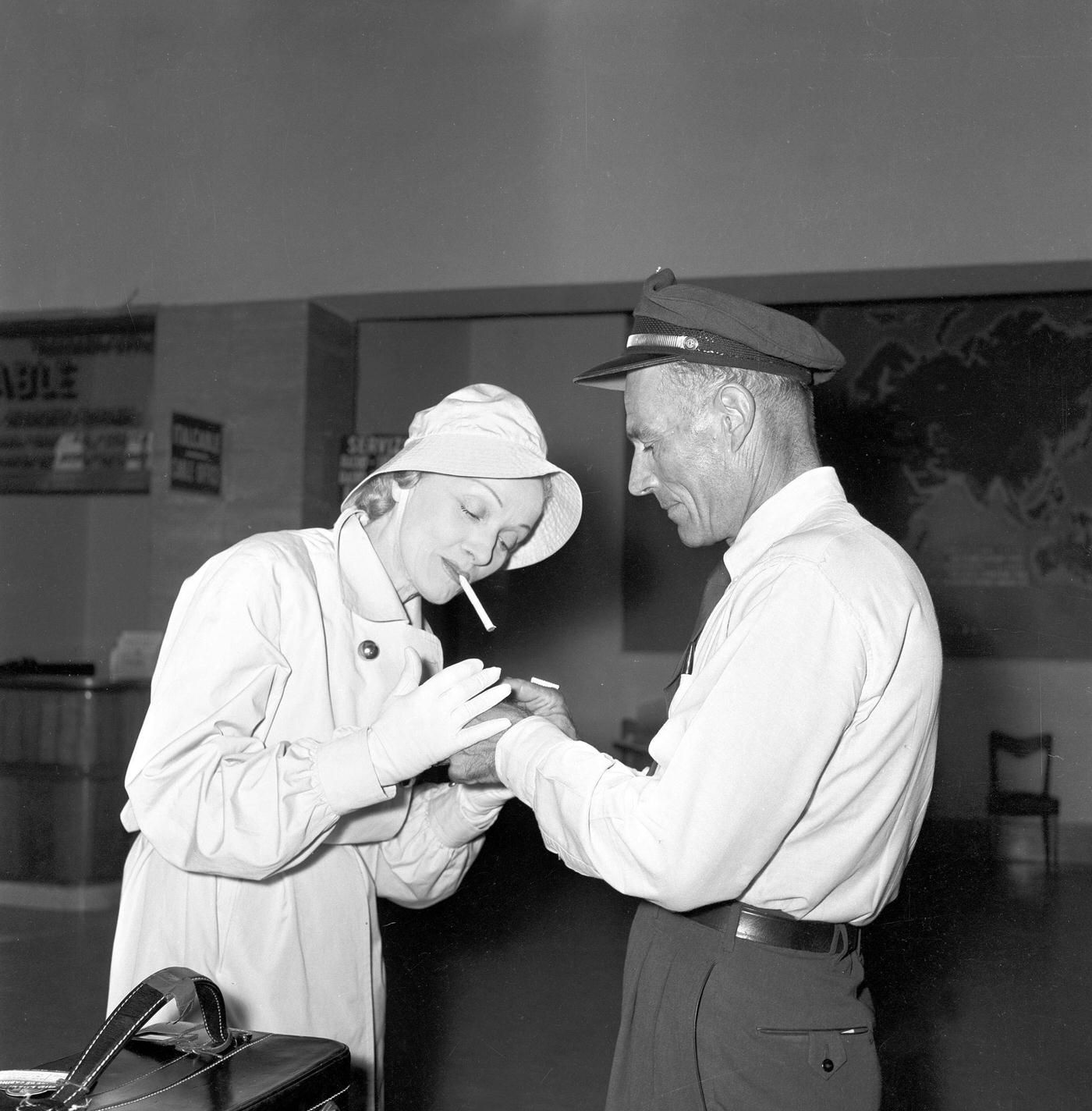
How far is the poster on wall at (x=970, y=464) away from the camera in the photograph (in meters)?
3.45

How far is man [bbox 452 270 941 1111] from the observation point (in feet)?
4.85

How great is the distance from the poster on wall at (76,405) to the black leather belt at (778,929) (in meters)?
2.61

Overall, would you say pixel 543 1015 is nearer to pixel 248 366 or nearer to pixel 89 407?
pixel 248 366

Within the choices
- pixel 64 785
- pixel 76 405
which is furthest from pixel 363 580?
pixel 76 405

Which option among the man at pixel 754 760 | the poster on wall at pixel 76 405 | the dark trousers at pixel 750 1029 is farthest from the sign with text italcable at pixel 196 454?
the dark trousers at pixel 750 1029

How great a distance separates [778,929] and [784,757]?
35 cm

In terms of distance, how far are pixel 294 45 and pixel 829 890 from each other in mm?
2878

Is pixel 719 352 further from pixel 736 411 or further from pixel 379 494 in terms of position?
pixel 379 494

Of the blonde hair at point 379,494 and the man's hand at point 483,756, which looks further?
the blonde hair at point 379,494

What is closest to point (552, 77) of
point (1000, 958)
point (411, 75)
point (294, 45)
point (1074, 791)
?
point (411, 75)

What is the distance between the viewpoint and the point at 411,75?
339 centimetres

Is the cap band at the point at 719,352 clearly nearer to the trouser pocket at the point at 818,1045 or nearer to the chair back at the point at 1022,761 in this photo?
the trouser pocket at the point at 818,1045

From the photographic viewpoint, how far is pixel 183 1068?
60.0 inches

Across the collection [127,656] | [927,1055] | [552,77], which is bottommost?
[927,1055]
